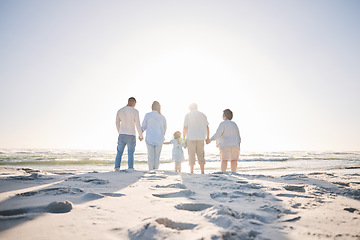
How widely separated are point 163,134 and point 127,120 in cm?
116

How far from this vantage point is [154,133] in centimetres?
608

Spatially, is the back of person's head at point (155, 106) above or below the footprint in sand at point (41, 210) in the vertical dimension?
above

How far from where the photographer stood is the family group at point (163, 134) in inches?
232

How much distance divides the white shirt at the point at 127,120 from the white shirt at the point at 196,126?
159cm

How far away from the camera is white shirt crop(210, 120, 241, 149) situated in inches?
231

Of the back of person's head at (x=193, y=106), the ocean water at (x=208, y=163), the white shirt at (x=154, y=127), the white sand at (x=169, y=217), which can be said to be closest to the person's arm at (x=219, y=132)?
the back of person's head at (x=193, y=106)

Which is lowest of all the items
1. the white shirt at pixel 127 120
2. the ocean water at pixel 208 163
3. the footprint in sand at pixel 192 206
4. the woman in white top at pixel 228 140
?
the ocean water at pixel 208 163

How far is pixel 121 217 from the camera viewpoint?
1628 millimetres

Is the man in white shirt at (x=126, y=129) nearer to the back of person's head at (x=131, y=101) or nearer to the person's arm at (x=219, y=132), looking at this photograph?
the back of person's head at (x=131, y=101)

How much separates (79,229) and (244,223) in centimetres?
116

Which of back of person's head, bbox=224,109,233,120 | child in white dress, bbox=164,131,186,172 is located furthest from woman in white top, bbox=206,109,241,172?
child in white dress, bbox=164,131,186,172

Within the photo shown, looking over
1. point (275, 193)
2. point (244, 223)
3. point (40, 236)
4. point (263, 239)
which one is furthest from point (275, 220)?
point (40, 236)

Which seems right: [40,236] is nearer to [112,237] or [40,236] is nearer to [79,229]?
[79,229]

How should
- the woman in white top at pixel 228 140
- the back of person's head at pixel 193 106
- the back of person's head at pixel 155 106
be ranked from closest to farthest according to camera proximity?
1. the woman in white top at pixel 228 140
2. the back of person's head at pixel 155 106
3. the back of person's head at pixel 193 106
